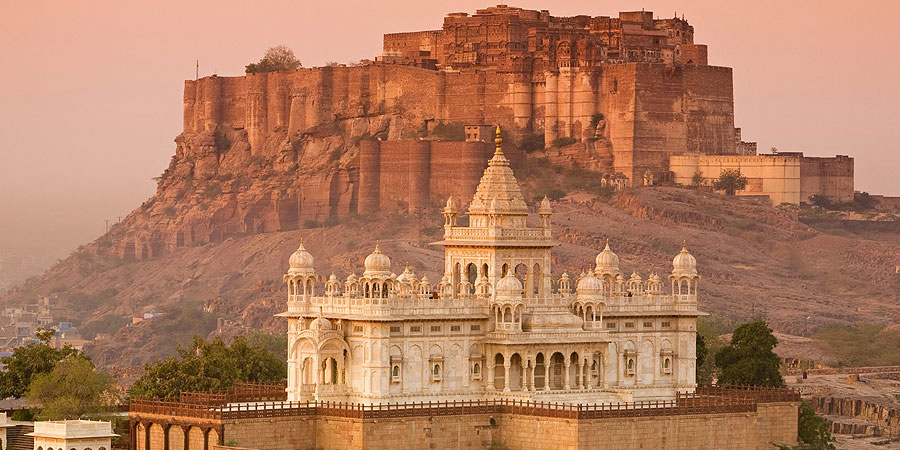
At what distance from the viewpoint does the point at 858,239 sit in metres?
161

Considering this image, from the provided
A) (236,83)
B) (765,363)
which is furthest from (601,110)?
(765,363)

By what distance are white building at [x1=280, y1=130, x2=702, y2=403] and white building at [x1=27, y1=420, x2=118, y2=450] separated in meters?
7.02

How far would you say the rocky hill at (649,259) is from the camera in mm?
146500

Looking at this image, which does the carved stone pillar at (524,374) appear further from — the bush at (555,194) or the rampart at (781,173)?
the bush at (555,194)

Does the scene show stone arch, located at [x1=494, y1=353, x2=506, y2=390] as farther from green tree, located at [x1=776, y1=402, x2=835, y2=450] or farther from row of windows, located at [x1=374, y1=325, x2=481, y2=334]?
green tree, located at [x1=776, y1=402, x2=835, y2=450]

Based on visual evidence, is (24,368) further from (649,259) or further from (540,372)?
(649,259)

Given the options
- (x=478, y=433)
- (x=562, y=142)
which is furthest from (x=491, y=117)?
(x=478, y=433)

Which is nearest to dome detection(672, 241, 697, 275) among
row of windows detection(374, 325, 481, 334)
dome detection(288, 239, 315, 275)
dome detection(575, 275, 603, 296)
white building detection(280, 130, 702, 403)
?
white building detection(280, 130, 702, 403)

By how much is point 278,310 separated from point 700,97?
25402 millimetres

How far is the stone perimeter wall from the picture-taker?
85.6 metres

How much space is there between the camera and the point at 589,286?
304 feet

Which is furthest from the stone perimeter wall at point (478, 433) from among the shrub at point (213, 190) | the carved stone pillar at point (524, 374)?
the shrub at point (213, 190)

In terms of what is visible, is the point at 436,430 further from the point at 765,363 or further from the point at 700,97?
the point at 700,97

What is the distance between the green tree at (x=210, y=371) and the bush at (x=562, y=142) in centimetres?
5819
